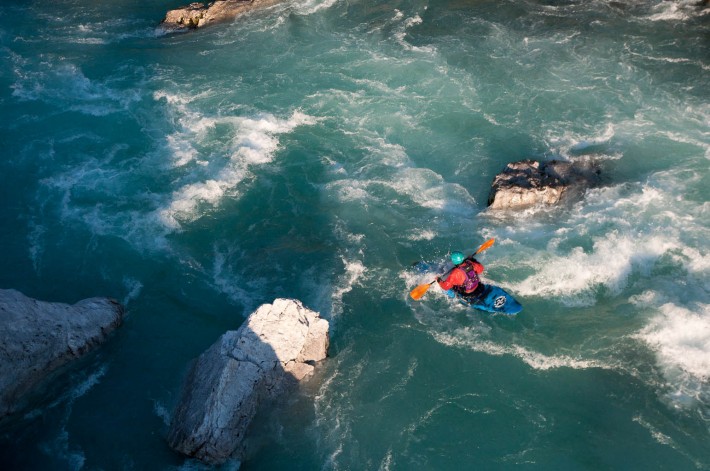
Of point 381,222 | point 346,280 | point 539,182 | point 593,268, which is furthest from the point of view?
point 381,222

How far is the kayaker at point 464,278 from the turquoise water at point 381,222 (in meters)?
0.56

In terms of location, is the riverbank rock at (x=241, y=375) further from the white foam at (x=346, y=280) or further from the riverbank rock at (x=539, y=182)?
the riverbank rock at (x=539, y=182)

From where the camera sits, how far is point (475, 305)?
13.9m

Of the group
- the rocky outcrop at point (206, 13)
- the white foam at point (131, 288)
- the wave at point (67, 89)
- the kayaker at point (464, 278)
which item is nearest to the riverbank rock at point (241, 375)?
the kayaker at point (464, 278)

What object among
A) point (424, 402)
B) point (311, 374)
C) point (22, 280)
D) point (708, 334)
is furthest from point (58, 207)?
point (708, 334)

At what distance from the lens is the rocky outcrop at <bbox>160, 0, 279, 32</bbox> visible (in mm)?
27391

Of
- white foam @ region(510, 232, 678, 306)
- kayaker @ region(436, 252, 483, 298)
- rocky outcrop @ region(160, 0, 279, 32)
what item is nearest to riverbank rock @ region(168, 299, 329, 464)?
kayaker @ region(436, 252, 483, 298)

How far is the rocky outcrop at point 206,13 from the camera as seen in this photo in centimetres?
2739

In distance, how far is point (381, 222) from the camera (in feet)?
54.4

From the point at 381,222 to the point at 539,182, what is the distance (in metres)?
4.66

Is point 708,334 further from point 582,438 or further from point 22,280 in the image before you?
point 22,280

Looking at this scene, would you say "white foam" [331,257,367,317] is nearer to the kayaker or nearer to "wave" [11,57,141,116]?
the kayaker

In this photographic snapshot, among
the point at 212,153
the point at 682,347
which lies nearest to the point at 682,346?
the point at 682,347

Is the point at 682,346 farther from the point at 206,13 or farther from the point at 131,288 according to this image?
the point at 206,13
